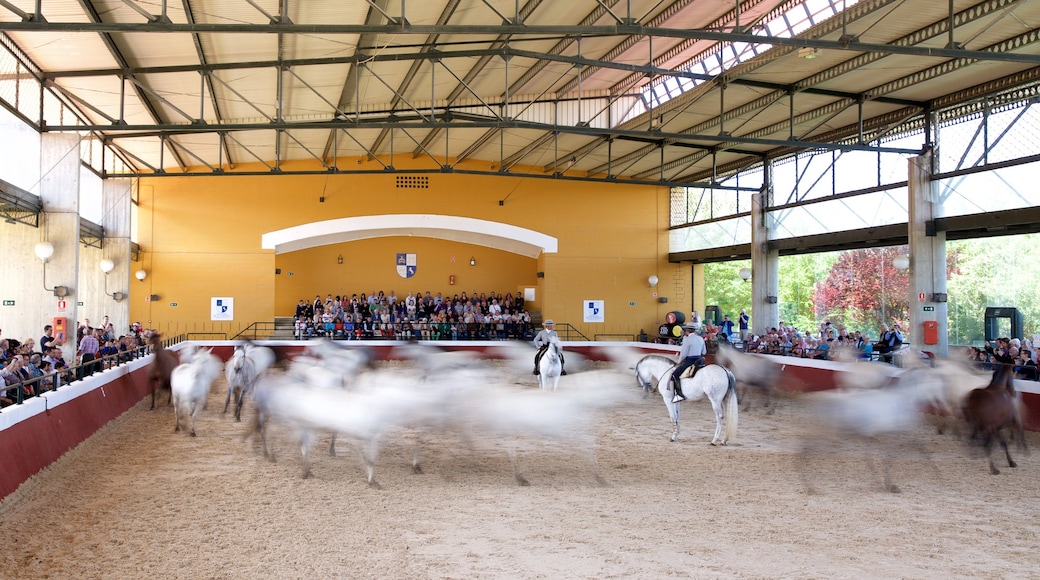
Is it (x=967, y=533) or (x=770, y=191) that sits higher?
(x=770, y=191)

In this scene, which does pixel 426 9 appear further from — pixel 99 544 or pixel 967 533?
pixel 967 533

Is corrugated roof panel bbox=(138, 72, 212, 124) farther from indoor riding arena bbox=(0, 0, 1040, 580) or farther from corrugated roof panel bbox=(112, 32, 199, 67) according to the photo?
corrugated roof panel bbox=(112, 32, 199, 67)

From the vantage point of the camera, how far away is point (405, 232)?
28.1 metres

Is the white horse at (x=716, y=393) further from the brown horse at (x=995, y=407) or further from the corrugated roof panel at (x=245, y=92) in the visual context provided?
the corrugated roof panel at (x=245, y=92)

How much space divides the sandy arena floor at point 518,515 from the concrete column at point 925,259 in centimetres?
693

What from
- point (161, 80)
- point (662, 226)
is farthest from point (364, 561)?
point (662, 226)

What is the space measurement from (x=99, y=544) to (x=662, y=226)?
24.8 metres

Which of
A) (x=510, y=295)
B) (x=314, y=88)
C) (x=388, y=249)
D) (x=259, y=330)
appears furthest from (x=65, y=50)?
(x=510, y=295)

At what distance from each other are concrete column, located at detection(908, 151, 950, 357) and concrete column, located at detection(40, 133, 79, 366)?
18.6m

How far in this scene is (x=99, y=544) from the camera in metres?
6.07

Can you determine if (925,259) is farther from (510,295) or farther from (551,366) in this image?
(510,295)

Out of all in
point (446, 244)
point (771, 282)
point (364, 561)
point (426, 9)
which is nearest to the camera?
point (364, 561)

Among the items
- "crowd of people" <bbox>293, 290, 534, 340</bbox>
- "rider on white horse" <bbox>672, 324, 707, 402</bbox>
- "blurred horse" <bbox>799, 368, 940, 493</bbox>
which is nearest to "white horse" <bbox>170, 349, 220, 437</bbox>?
"rider on white horse" <bbox>672, 324, 707, 402</bbox>

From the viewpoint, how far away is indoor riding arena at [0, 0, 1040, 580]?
6809 mm
